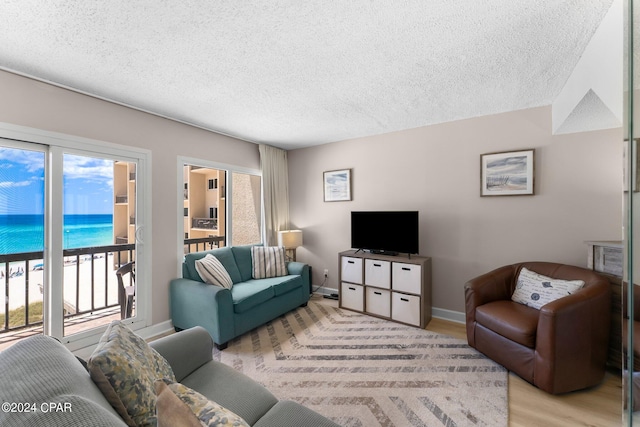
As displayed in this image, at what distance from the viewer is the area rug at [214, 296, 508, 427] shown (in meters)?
1.81

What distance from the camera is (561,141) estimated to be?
2.70 m

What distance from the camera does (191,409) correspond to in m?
0.72

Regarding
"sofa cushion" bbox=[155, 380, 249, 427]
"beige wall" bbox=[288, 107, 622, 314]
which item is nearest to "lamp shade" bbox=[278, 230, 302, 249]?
"beige wall" bbox=[288, 107, 622, 314]

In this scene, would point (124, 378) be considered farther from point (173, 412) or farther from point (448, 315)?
point (448, 315)

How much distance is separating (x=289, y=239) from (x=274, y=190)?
2.88 feet

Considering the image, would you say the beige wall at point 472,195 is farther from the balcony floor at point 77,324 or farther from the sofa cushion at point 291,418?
the balcony floor at point 77,324

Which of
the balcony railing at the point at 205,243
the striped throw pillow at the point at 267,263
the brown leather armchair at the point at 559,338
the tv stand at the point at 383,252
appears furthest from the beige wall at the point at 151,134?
the brown leather armchair at the point at 559,338

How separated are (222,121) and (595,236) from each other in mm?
4132

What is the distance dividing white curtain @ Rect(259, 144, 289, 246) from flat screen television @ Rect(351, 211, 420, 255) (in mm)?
1356

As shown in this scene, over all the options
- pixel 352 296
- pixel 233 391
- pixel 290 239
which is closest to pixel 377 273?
pixel 352 296

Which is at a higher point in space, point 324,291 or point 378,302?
point 378,302

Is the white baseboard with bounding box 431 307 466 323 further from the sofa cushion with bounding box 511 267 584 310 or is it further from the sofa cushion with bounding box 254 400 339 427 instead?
the sofa cushion with bounding box 254 400 339 427

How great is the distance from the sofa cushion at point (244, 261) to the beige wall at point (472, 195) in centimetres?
118

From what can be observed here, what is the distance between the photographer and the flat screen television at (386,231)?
3270mm
